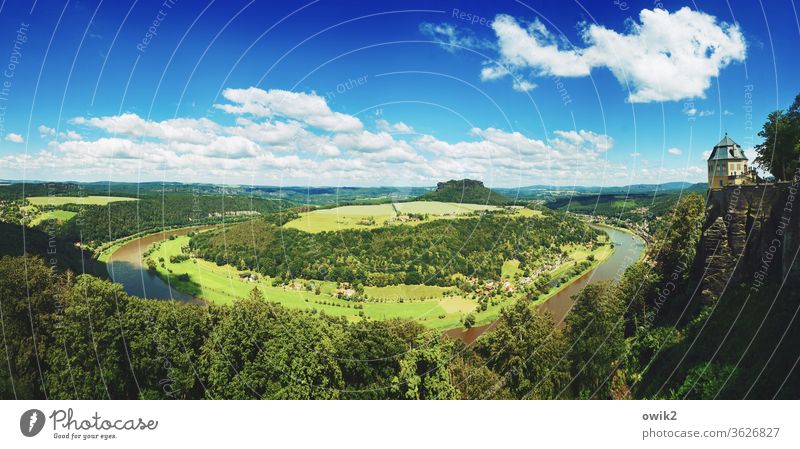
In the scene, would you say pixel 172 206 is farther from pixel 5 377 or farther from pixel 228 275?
pixel 5 377

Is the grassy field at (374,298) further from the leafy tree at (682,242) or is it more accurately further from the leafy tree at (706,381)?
the leafy tree at (706,381)

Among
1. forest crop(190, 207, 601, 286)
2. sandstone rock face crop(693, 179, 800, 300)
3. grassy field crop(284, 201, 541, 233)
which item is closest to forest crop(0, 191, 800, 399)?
sandstone rock face crop(693, 179, 800, 300)

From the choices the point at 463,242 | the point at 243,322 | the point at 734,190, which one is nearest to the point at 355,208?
the point at 463,242

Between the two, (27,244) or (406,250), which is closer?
(27,244)

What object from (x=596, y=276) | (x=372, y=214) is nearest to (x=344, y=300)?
(x=372, y=214)

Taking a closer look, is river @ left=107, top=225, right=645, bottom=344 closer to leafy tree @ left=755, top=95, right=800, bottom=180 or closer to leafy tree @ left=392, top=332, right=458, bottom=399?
leafy tree @ left=392, top=332, right=458, bottom=399

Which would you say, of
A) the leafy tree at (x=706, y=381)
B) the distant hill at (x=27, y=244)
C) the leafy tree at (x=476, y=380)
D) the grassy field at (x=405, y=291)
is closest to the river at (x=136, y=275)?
the distant hill at (x=27, y=244)

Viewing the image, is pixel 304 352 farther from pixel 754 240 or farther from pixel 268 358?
pixel 754 240
